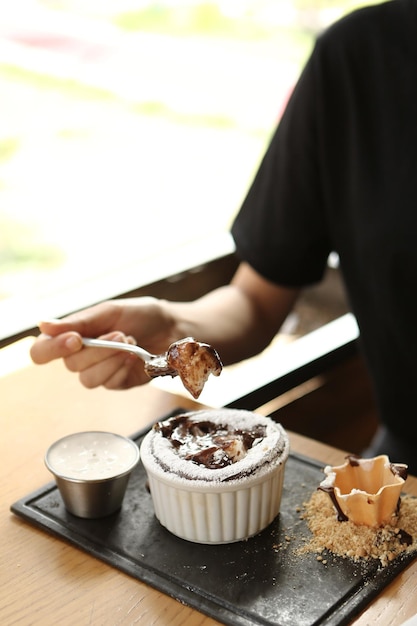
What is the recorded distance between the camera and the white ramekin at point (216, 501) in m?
1.06

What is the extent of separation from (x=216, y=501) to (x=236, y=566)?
88 millimetres

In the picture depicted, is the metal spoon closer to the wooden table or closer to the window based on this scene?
the wooden table

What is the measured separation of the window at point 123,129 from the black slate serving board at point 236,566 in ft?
3.51

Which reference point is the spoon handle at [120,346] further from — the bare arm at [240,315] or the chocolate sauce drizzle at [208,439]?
the bare arm at [240,315]

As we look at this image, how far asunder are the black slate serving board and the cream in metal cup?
2 centimetres

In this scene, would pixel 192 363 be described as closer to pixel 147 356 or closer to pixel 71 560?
pixel 147 356

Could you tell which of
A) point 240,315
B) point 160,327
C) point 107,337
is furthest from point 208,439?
point 240,315

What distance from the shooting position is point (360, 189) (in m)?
1.64

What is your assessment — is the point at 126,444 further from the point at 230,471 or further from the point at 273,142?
the point at 273,142

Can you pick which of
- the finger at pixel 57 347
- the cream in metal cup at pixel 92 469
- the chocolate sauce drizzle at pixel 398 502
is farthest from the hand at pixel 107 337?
the chocolate sauce drizzle at pixel 398 502

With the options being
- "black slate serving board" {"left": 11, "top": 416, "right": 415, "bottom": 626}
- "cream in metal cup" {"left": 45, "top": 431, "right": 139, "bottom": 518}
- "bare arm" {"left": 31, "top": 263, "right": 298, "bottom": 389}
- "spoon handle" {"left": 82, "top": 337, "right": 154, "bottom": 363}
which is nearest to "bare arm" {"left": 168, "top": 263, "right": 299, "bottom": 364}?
"bare arm" {"left": 31, "top": 263, "right": 298, "bottom": 389}

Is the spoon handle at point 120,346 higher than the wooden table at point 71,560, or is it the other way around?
the spoon handle at point 120,346

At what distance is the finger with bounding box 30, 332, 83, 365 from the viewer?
4.43 ft

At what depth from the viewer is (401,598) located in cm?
98
